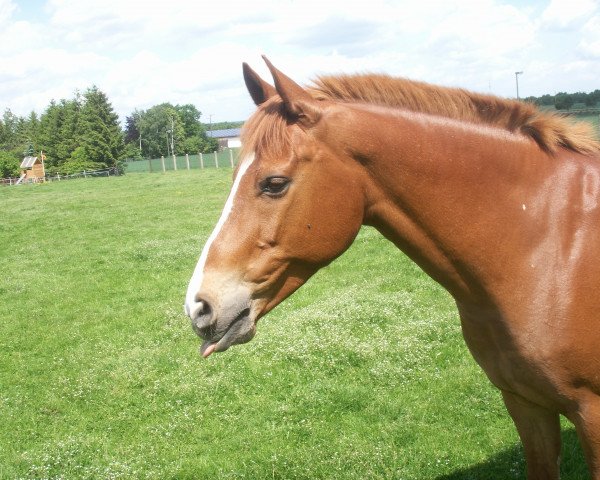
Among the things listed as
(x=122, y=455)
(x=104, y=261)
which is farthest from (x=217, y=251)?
(x=104, y=261)

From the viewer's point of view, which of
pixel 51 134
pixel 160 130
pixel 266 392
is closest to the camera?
pixel 266 392

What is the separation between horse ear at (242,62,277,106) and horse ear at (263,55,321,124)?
0.21 m

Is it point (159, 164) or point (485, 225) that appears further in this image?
point (159, 164)

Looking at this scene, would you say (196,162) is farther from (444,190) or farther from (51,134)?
(444,190)

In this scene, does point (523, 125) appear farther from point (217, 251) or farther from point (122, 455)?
point (122, 455)

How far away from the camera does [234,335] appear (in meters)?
2.39

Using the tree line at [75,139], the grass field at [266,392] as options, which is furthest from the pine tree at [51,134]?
the grass field at [266,392]

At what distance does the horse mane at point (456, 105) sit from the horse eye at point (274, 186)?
0.76 ft

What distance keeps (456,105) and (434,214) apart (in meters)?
0.55

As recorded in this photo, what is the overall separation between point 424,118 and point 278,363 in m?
4.25

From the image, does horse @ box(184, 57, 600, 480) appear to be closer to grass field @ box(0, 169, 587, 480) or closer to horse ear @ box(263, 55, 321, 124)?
horse ear @ box(263, 55, 321, 124)

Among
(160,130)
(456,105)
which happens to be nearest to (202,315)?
(456,105)

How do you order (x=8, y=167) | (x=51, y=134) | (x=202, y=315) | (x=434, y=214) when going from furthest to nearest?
(x=51, y=134) < (x=8, y=167) < (x=434, y=214) < (x=202, y=315)

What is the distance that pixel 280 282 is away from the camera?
249 cm
